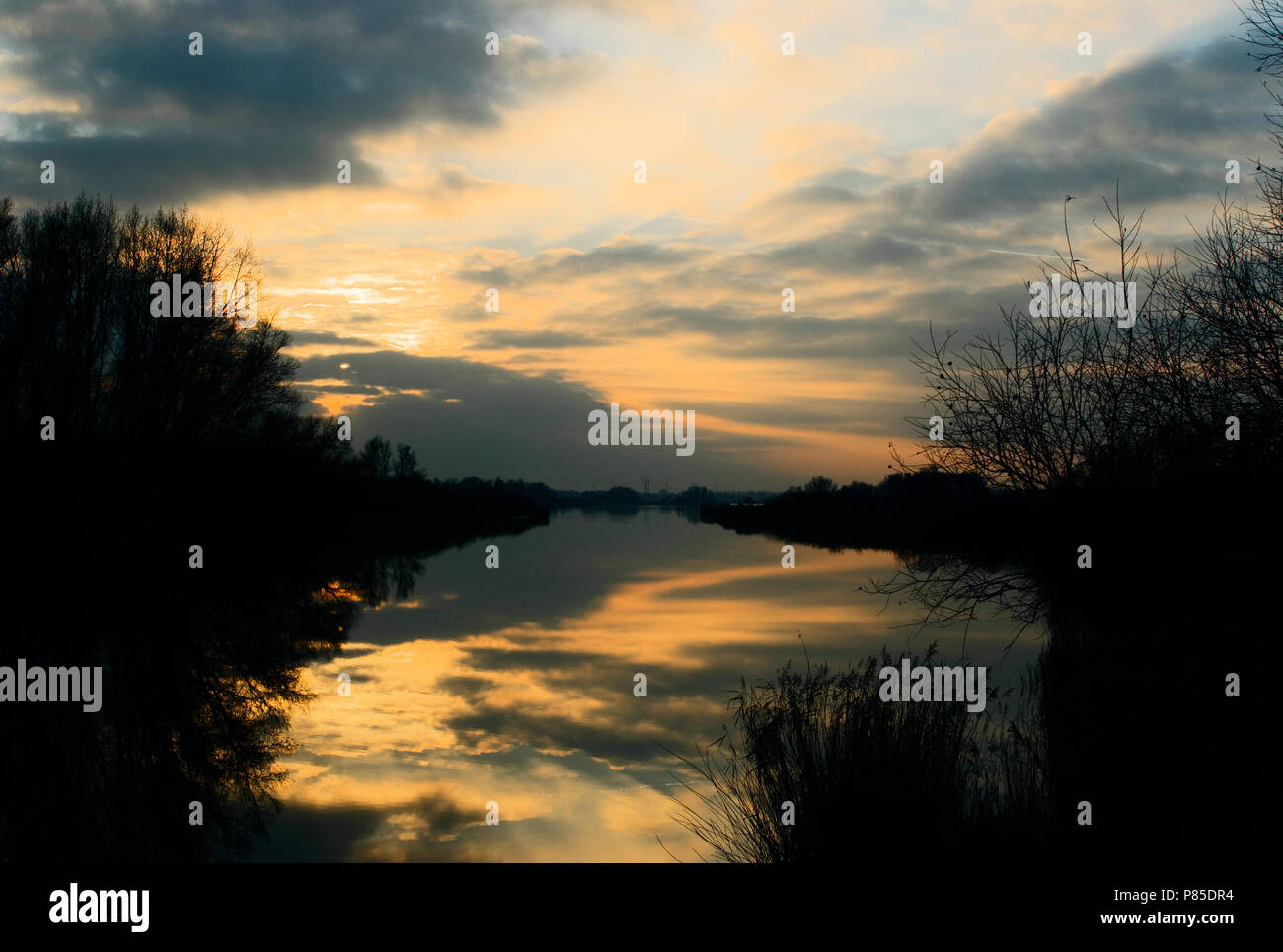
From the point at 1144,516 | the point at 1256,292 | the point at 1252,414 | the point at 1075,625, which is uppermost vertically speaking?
the point at 1256,292

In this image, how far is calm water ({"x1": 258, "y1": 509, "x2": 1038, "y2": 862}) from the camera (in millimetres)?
7402

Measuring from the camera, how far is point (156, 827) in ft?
23.3

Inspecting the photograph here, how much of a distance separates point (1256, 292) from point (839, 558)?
4036 centimetres

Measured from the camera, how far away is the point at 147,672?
43.2 feet

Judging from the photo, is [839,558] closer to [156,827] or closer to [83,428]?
[83,428]

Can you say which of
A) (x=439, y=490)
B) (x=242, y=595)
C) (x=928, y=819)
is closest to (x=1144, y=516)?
(x=928, y=819)

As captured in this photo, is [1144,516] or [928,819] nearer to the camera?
[928,819]

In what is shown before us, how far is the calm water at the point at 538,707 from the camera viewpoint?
291 inches

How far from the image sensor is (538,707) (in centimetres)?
1238

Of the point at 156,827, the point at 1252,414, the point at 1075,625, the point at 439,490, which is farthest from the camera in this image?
the point at 439,490
